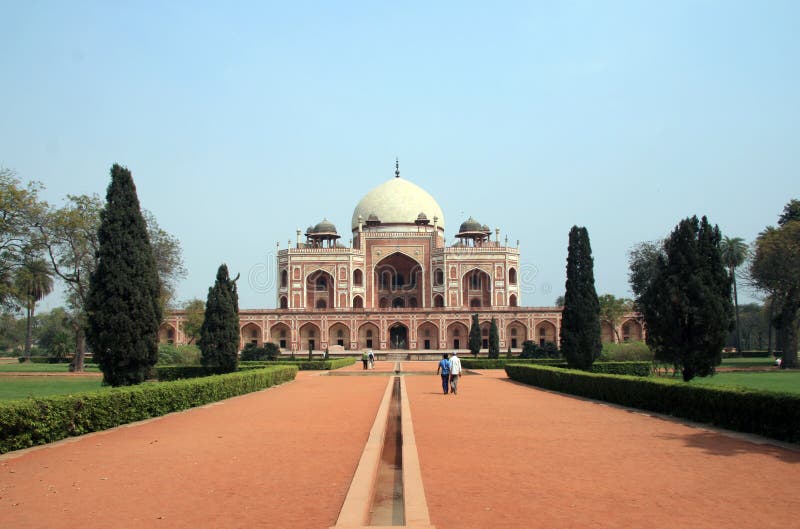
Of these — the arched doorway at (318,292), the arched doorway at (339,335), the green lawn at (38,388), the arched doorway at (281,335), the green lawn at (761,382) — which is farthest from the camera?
the arched doorway at (318,292)

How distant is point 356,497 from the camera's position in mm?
5473

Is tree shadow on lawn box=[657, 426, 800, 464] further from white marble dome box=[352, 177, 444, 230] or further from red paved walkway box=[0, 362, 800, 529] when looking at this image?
white marble dome box=[352, 177, 444, 230]

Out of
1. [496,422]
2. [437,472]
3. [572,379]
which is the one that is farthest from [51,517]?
[572,379]

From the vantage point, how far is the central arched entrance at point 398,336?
4828 centimetres

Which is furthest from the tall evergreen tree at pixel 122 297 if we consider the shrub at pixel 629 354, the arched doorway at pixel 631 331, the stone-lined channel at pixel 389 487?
the arched doorway at pixel 631 331

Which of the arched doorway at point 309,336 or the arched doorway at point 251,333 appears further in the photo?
the arched doorway at point 309,336

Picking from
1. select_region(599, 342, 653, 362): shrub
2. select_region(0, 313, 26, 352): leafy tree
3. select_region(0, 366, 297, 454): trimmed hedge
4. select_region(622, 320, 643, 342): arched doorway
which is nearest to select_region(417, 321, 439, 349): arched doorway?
select_region(622, 320, 643, 342): arched doorway

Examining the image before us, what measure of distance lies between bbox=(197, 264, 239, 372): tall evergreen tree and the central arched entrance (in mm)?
27957

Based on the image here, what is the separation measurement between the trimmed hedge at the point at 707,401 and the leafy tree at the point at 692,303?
7.08 ft

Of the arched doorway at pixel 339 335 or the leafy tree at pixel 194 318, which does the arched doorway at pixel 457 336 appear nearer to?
the arched doorway at pixel 339 335

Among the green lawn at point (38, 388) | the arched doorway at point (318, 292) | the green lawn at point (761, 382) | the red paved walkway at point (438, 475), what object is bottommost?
the green lawn at point (761, 382)

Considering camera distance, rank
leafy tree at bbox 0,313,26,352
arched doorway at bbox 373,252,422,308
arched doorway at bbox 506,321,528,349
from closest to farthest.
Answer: arched doorway at bbox 506,321,528,349 < arched doorway at bbox 373,252,422,308 < leafy tree at bbox 0,313,26,352

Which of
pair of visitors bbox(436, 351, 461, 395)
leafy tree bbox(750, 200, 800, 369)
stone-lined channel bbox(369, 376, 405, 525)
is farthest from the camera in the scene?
leafy tree bbox(750, 200, 800, 369)

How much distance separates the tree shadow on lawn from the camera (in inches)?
290
